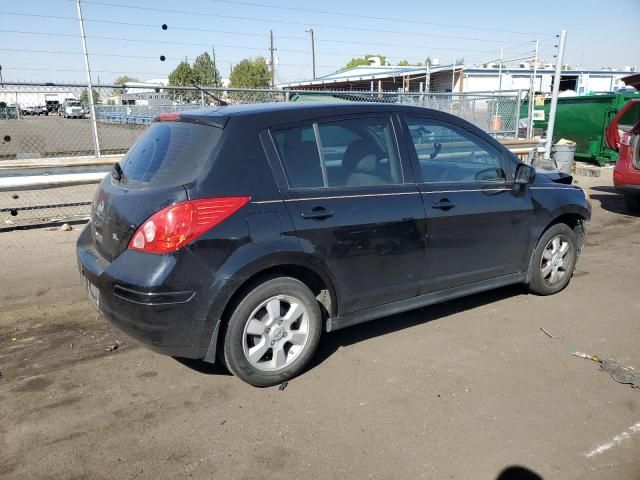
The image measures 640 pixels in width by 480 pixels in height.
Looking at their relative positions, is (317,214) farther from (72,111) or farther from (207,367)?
(72,111)

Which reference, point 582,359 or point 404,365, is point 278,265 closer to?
point 404,365

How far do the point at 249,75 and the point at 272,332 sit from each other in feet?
206

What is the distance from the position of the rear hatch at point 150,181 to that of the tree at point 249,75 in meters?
60.4

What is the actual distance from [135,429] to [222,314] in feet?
2.58

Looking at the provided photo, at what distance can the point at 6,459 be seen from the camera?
8.96 ft

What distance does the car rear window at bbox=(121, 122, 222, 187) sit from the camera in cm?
324

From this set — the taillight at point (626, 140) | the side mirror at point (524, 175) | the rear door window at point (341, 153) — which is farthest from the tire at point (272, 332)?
the taillight at point (626, 140)

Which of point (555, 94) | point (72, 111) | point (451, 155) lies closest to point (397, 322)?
point (451, 155)

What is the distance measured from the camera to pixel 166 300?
303 centimetres

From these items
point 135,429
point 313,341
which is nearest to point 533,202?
point 313,341

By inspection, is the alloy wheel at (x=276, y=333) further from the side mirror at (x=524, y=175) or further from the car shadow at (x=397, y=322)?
the side mirror at (x=524, y=175)

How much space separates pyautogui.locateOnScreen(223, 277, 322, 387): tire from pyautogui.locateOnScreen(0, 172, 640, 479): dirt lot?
14 centimetres

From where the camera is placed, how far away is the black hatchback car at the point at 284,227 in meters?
3.09

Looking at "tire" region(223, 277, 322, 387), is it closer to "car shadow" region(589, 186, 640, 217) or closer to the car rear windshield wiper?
the car rear windshield wiper
